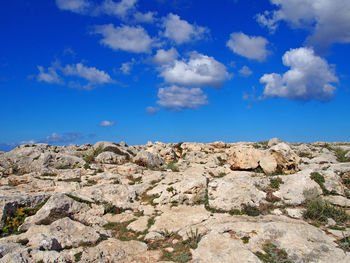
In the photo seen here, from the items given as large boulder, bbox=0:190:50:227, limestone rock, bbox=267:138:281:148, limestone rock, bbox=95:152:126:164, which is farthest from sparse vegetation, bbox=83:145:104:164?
limestone rock, bbox=267:138:281:148

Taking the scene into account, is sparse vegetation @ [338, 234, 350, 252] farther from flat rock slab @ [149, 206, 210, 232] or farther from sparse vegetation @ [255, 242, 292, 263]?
flat rock slab @ [149, 206, 210, 232]

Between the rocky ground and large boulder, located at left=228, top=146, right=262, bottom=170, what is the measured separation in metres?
0.09

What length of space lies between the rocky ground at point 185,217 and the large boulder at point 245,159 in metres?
0.09

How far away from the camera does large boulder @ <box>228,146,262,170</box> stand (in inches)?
881

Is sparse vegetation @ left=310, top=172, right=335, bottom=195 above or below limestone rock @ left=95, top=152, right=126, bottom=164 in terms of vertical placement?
below

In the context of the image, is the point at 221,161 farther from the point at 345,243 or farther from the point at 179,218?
the point at 345,243

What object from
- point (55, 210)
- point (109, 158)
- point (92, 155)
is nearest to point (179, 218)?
point (55, 210)

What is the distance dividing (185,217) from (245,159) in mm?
10959

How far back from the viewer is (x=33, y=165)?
2589 centimetres

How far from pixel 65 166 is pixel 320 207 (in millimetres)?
23672

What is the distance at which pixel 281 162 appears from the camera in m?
21.3

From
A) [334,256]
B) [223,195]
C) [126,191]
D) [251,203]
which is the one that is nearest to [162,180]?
[126,191]

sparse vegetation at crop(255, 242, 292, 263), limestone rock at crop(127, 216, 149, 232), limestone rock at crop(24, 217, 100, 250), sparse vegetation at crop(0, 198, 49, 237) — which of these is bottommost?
sparse vegetation at crop(255, 242, 292, 263)

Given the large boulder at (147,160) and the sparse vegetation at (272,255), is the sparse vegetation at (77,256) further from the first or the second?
the large boulder at (147,160)
